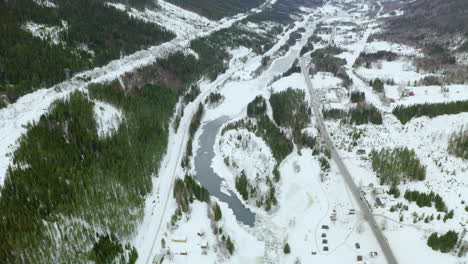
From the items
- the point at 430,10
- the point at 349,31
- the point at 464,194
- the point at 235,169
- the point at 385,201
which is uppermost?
the point at 430,10

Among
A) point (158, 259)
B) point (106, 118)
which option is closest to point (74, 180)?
point (158, 259)

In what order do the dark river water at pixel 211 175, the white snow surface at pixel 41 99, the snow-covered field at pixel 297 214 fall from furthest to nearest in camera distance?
the dark river water at pixel 211 175
the white snow surface at pixel 41 99
the snow-covered field at pixel 297 214

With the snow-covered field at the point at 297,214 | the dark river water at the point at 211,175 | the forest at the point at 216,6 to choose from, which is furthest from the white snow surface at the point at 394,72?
the forest at the point at 216,6

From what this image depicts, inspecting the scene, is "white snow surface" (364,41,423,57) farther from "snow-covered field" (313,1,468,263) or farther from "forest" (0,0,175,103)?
"forest" (0,0,175,103)

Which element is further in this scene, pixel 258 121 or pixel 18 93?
pixel 258 121

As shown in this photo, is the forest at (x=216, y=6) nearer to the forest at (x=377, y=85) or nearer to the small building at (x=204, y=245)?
the forest at (x=377, y=85)

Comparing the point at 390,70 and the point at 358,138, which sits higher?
the point at 390,70

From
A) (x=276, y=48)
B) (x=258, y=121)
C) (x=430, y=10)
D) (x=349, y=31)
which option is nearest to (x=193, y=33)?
(x=276, y=48)

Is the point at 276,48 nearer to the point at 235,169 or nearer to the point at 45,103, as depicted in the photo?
the point at 235,169
